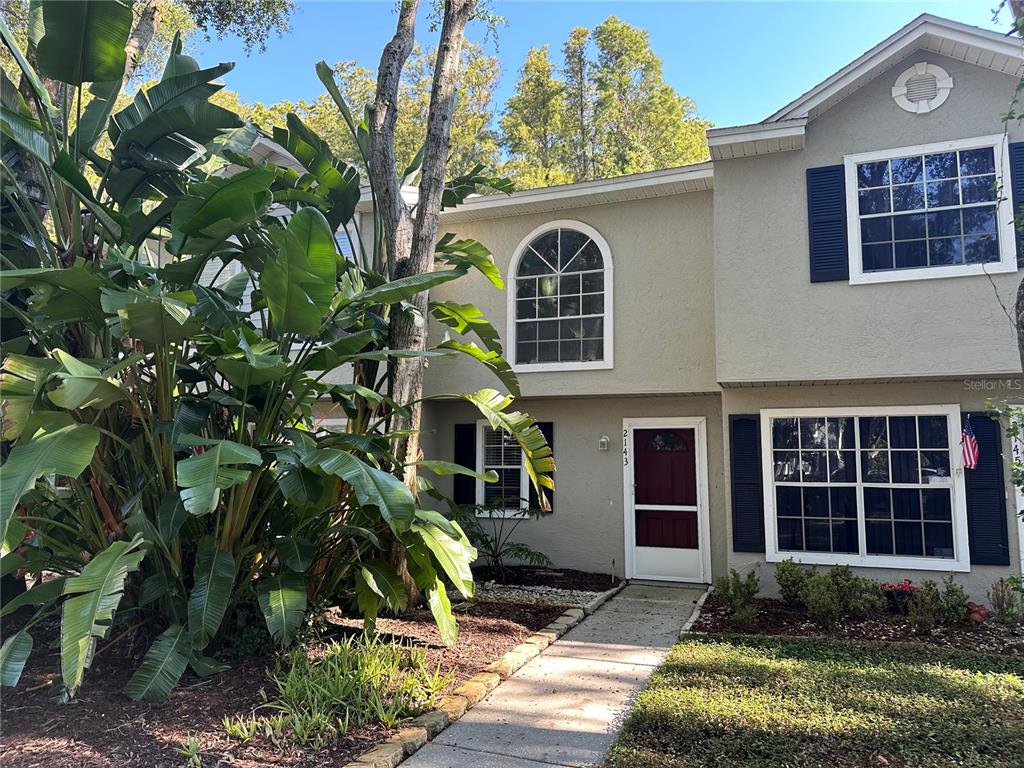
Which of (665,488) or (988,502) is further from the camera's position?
(665,488)

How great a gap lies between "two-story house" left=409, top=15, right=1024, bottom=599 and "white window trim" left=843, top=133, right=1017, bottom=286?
2 cm

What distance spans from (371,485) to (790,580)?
5.45m

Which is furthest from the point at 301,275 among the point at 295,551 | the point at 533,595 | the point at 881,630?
the point at 881,630

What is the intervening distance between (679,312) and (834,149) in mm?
2751

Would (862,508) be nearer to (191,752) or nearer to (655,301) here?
(655,301)

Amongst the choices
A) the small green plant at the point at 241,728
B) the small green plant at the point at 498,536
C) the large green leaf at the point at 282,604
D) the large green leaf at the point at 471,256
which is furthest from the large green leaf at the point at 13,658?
the small green plant at the point at 498,536

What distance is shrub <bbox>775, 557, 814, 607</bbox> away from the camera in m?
7.55

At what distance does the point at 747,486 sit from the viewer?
835 cm

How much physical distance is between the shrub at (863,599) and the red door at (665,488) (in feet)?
8.14

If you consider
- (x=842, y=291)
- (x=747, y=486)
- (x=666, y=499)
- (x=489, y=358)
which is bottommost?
(x=666, y=499)

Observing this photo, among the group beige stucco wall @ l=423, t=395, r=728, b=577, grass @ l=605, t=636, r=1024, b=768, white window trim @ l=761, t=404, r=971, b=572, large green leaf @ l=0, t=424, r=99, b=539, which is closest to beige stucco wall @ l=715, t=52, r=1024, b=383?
white window trim @ l=761, t=404, r=971, b=572

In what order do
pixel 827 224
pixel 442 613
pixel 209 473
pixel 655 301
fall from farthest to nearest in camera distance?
pixel 655 301 → pixel 827 224 → pixel 442 613 → pixel 209 473

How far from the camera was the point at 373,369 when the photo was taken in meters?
7.49

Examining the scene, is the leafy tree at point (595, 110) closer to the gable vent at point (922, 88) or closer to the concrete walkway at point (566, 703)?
the gable vent at point (922, 88)
